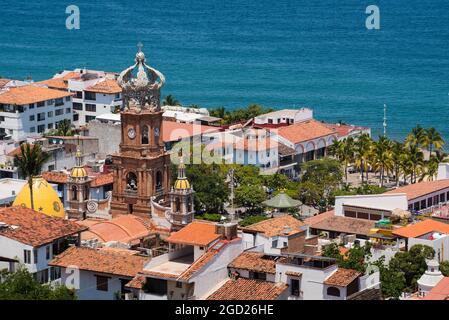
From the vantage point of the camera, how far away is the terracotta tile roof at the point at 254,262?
2171 inches

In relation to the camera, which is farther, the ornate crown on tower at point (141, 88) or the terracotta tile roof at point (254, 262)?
the ornate crown on tower at point (141, 88)

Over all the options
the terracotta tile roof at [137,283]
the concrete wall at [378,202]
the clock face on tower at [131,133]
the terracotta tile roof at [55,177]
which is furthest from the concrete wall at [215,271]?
the terracotta tile roof at [55,177]

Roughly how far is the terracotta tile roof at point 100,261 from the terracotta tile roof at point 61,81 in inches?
2693

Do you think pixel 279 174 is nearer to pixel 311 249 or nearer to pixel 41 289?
pixel 311 249

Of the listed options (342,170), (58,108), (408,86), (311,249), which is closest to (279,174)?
(342,170)

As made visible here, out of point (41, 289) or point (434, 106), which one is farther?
point (434, 106)

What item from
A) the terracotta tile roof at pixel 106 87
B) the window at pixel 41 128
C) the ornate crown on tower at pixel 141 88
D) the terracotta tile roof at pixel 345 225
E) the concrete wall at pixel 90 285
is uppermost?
the ornate crown on tower at pixel 141 88

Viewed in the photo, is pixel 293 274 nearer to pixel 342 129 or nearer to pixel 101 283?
pixel 101 283

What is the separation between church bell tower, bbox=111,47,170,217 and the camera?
7638cm

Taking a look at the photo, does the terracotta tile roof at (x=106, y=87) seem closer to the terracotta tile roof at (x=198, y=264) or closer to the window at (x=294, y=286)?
the terracotta tile roof at (x=198, y=264)

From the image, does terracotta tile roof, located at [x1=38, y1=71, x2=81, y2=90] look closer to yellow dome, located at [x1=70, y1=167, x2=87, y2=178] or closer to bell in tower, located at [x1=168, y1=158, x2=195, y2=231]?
yellow dome, located at [x1=70, y1=167, x2=87, y2=178]

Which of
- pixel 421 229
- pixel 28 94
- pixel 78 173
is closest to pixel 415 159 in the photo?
pixel 421 229
